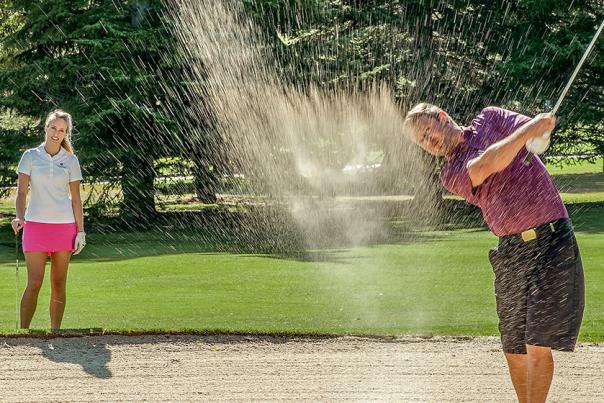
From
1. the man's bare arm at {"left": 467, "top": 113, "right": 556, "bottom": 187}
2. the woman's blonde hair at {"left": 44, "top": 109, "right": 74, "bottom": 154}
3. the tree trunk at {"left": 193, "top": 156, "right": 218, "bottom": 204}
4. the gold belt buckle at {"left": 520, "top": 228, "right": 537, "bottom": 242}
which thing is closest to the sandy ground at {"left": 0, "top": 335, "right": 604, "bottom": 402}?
the woman's blonde hair at {"left": 44, "top": 109, "right": 74, "bottom": 154}

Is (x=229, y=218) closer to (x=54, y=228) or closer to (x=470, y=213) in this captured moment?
(x=470, y=213)

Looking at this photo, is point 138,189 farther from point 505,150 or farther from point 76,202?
point 505,150

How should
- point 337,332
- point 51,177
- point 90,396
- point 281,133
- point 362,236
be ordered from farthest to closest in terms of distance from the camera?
point 281,133, point 362,236, point 337,332, point 51,177, point 90,396

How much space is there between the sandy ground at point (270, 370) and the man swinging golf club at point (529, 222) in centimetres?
150

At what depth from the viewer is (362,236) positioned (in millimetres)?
20938

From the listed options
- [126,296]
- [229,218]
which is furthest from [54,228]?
[229,218]

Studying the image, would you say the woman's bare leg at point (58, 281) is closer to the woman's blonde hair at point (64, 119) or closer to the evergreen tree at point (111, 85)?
the woman's blonde hair at point (64, 119)

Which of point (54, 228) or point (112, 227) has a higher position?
point (54, 228)

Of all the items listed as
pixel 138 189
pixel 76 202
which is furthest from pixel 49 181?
pixel 138 189

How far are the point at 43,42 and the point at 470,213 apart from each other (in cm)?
1043

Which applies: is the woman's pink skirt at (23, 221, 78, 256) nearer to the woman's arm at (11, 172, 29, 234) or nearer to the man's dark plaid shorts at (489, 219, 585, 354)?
the woman's arm at (11, 172, 29, 234)

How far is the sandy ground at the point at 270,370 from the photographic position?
6.85 meters

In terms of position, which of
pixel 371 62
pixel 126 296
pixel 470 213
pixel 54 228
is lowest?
pixel 470 213

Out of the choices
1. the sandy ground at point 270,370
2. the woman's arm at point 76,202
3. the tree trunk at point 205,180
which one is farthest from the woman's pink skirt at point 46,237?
the tree trunk at point 205,180
